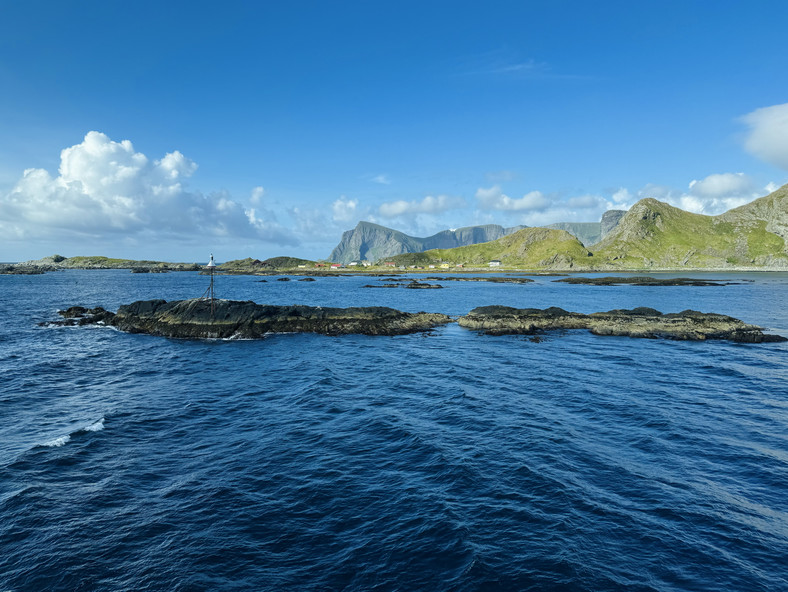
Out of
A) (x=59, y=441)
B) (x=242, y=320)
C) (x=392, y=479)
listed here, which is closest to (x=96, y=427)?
(x=59, y=441)

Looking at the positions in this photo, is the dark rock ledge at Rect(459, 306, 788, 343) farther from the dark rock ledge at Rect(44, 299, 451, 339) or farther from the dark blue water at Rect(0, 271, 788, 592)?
the dark blue water at Rect(0, 271, 788, 592)

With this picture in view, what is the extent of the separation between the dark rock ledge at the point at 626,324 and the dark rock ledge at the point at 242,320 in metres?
9.61

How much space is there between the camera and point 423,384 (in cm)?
3228

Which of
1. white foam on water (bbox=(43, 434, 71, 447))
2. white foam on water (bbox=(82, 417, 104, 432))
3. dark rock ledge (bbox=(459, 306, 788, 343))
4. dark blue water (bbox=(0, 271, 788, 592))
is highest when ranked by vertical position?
dark rock ledge (bbox=(459, 306, 788, 343))

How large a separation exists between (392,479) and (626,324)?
5082 centimetres

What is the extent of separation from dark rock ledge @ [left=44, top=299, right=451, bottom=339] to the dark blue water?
17.1m

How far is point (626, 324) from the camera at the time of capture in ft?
184

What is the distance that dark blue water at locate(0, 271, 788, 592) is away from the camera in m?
12.2

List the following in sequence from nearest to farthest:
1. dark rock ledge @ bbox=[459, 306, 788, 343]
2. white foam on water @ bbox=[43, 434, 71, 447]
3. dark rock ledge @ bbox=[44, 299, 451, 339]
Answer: white foam on water @ bbox=[43, 434, 71, 447]
dark rock ledge @ bbox=[459, 306, 788, 343]
dark rock ledge @ bbox=[44, 299, 451, 339]

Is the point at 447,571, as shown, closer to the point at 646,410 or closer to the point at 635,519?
the point at 635,519

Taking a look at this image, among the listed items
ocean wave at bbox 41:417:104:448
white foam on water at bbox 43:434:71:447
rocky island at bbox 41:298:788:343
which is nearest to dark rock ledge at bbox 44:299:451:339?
rocky island at bbox 41:298:788:343

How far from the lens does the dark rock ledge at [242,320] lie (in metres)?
53.2

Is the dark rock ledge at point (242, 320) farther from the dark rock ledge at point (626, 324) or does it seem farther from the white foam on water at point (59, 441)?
the white foam on water at point (59, 441)

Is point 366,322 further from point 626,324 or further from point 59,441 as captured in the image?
point 59,441
